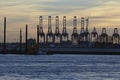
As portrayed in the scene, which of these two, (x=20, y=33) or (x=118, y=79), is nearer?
(x=118, y=79)

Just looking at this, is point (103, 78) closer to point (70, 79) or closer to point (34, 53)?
point (70, 79)

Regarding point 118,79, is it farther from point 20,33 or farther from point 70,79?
point 20,33

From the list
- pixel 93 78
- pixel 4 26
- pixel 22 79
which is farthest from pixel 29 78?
pixel 4 26

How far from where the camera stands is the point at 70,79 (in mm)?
58312

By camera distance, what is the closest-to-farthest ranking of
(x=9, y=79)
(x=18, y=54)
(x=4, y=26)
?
(x=9, y=79), (x=4, y=26), (x=18, y=54)

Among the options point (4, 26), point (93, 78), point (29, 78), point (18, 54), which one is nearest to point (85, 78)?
point (93, 78)

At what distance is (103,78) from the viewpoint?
6025 centimetres

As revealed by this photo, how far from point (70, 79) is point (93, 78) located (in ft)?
10.2

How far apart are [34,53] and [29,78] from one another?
126m

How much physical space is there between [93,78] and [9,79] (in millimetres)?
9095

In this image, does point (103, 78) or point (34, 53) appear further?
point (34, 53)

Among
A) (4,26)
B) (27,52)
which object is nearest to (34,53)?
(27,52)

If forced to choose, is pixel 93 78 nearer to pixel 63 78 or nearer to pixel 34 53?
pixel 63 78

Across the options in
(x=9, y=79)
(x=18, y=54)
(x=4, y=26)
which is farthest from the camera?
(x=18, y=54)
